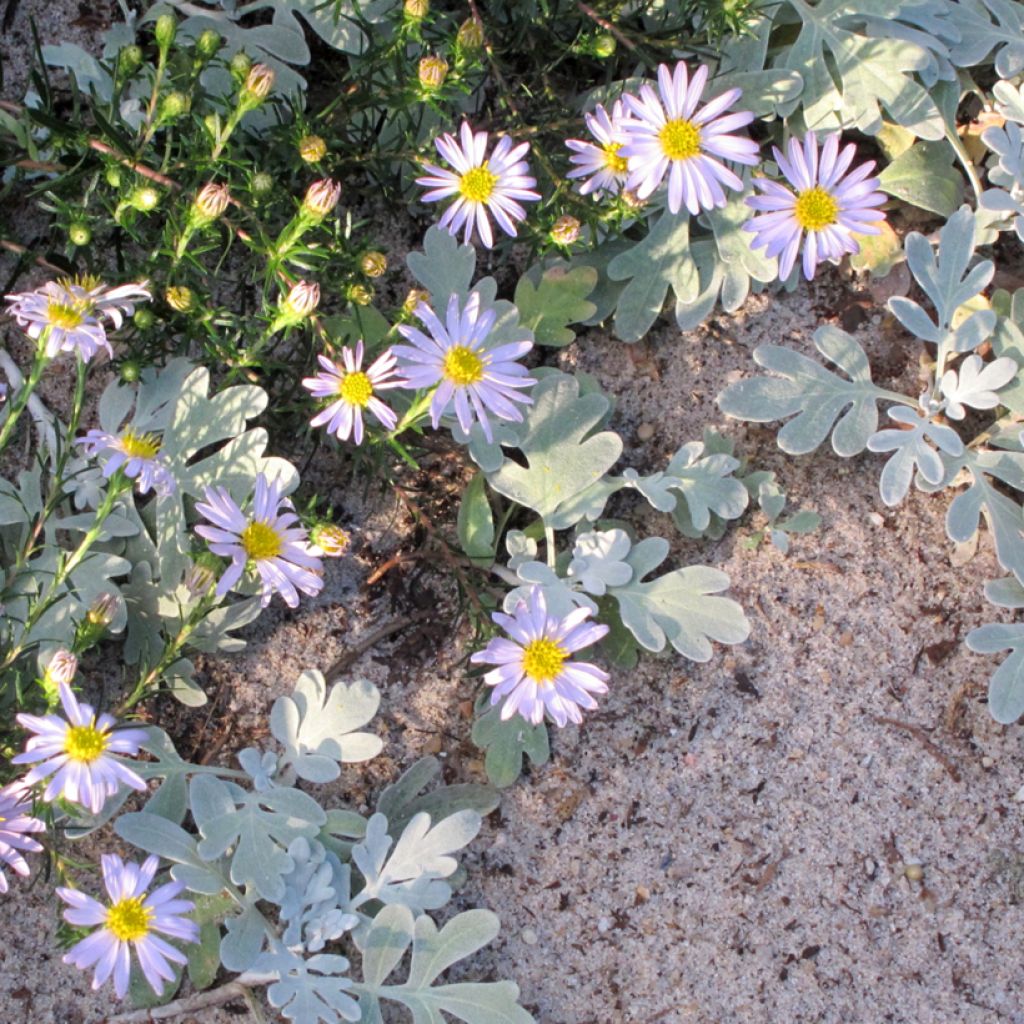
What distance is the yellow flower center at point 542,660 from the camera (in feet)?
6.93

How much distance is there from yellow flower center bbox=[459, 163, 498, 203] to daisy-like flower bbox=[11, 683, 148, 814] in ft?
3.42

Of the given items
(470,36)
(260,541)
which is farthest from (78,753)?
(470,36)

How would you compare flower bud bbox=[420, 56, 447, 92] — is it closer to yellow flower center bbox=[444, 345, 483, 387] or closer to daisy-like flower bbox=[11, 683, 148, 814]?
yellow flower center bbox=[444, 345, 483, 387]

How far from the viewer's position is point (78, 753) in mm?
1886

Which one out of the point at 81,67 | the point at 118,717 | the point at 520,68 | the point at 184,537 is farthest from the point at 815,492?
the point at 81,67

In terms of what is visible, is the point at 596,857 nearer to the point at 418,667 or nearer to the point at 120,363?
the point at 418,667

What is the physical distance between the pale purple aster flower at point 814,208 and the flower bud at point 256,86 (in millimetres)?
857

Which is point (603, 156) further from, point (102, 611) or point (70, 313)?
point (102, 611)

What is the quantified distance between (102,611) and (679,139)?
124cm

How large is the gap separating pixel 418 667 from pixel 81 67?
1.24 m

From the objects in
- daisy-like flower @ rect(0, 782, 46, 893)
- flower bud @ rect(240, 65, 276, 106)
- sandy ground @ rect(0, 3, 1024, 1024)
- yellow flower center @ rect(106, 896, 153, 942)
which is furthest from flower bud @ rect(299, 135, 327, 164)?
yellow flower center @ rect(106, 896, 153, 942)

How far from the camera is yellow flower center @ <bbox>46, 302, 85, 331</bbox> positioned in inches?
77.9

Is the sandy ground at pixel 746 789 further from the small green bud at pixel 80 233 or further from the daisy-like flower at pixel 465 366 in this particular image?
the small green bud at pixel 80 233

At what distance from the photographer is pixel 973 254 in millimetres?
2520
